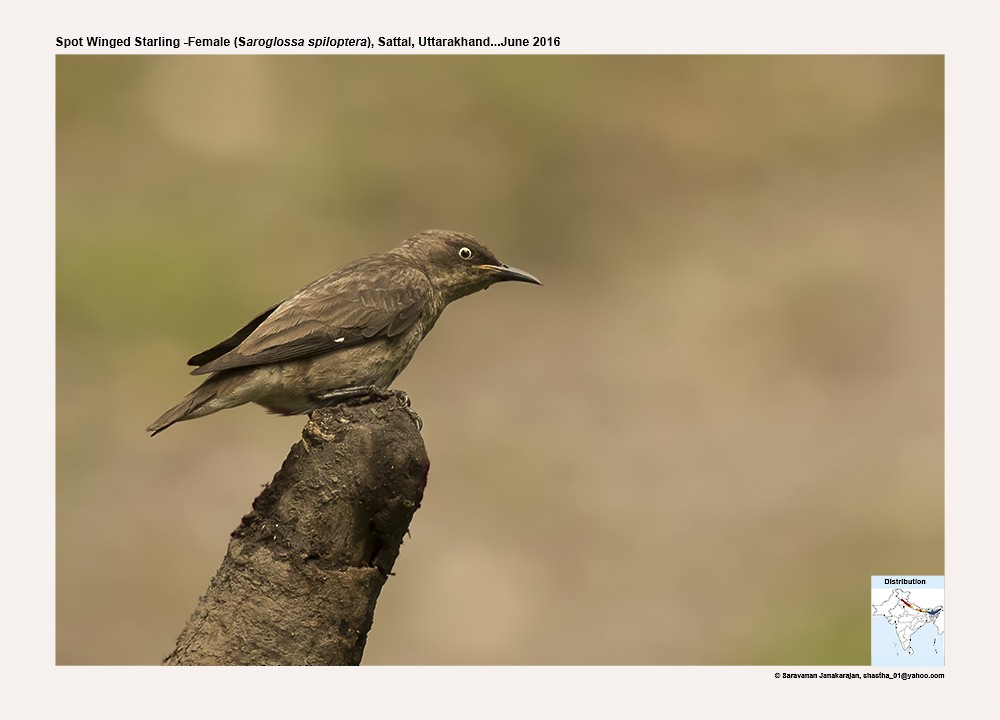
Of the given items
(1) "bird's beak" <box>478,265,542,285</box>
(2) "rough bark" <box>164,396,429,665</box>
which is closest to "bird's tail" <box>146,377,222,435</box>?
(2) "rough bark" <box>164,396,429,665</box>

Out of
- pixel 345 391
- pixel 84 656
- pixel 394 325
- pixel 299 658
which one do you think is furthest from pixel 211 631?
pixel 84 656

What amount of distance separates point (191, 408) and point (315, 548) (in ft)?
5.30

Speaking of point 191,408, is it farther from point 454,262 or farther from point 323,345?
point 454,262

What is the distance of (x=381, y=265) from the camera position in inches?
374

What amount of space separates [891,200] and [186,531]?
562 inches

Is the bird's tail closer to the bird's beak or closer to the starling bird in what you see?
the starling bird

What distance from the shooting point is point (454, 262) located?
9984mm

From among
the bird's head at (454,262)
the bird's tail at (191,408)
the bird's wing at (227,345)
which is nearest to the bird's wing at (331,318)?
the bird's wing at (227,345)

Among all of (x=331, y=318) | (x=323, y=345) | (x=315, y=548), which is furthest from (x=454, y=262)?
(x=315, y=548)

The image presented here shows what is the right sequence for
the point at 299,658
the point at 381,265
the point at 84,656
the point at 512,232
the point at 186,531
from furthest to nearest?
1. the point at 512,232
2. the point at 186,531
3. the point at 84,656
4. the point at 381,265
5. the point at 299,658

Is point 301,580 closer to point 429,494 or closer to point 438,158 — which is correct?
point 429,494

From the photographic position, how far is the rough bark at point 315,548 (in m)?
7.46

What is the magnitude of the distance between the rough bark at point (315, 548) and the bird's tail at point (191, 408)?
1.16 metres

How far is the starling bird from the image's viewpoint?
8.64 meters
